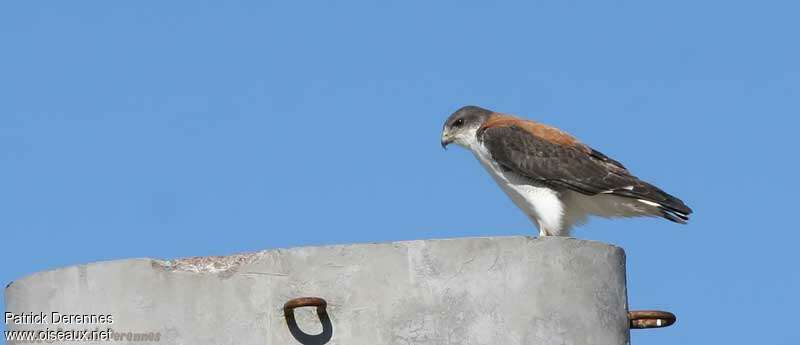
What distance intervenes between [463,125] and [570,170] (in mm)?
1370

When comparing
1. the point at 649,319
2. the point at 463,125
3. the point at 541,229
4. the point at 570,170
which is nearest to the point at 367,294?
the point at 649,319

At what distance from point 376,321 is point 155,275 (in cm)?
116

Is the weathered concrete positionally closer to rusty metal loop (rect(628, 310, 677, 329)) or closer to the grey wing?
rusty metal loop (rect(628, 310, 677, 329))

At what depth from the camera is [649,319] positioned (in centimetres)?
682

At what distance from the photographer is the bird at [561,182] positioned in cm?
1085

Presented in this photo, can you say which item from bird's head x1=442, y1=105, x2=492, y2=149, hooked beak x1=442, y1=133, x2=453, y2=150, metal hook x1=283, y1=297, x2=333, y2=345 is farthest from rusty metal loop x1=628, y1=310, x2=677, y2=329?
hooked beak x1=442, y1=133, x2=453, y2=150

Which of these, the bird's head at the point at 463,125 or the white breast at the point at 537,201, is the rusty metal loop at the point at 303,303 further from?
the bird's head at the point at 463,125

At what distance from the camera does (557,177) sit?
10875mm

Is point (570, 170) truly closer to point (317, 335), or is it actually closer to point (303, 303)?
point (317, 335)

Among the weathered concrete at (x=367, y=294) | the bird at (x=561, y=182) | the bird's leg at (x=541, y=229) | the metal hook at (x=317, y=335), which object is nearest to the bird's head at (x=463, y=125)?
the bird at (x=561, y=182)

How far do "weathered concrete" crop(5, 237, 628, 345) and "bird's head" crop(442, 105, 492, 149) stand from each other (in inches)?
216

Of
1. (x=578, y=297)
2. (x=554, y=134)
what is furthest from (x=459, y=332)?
(x=554, y=134)

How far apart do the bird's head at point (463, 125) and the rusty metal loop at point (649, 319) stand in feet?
16.5

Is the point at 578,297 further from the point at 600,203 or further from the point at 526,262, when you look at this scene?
the point at 600,203
